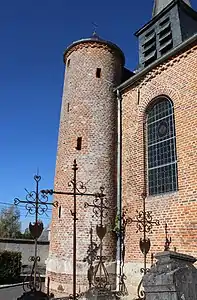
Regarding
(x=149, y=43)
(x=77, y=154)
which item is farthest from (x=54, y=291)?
(x=149, y=43)

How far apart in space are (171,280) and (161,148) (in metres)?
6.58

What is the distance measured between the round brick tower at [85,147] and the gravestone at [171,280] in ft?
19.5

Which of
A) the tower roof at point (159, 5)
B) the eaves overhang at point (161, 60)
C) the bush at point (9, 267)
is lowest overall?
the bush at point (9, 267)

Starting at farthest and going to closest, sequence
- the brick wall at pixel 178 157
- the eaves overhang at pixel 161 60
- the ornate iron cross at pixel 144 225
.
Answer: the eaves overhang at pixel 161 60, the ornate iron cross at pixel 144 225, the brick wall at pixel 178 157

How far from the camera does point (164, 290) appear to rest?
4.81 metres

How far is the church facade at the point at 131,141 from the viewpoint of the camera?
973 cm

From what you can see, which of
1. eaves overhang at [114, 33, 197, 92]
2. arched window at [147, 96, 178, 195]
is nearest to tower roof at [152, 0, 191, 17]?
eaves overhang at [114, 33, 197, 92]

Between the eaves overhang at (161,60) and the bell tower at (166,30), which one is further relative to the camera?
the bell tower at (166,30)

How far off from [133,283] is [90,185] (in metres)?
3.67

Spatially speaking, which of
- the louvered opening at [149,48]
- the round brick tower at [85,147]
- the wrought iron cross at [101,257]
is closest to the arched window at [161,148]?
the round brick tower at [85,147]

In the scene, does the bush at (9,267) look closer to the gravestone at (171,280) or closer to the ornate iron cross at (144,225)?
the ornate iron cross at (144,225)

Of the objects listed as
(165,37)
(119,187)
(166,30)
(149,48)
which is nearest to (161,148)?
(119,187)

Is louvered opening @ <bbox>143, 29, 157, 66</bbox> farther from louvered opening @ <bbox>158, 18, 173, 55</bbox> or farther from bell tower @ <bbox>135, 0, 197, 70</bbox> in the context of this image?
louvered opening @ <bbox>158, 18, 173, 55</bbox>

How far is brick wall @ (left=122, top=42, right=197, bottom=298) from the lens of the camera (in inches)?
359
